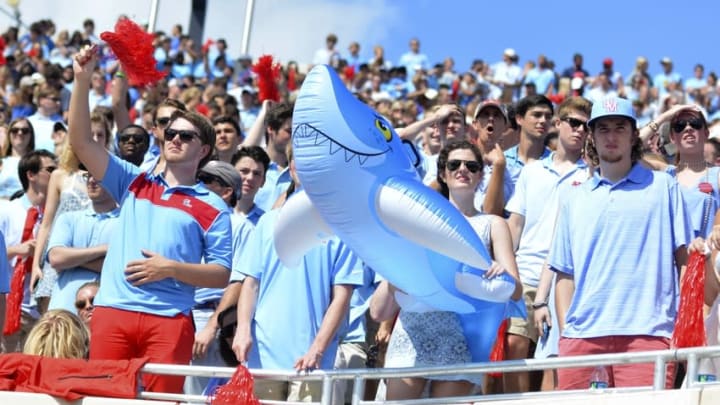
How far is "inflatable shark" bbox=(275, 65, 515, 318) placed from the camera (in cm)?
564

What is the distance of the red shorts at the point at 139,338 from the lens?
678 centimetres

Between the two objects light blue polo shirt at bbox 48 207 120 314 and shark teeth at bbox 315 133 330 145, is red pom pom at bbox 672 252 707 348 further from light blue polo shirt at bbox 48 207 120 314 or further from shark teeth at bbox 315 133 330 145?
light blue polo shirt at bbox 48 207 120 314

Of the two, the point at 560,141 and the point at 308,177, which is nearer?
the point at 308,177

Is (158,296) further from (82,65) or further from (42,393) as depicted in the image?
(82,65)

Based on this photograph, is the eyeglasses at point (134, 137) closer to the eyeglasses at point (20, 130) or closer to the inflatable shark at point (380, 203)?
the eyeglasses at point (20, 130)

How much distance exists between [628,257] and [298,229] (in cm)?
155

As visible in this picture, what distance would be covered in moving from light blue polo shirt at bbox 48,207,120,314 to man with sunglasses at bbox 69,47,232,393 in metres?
0.96

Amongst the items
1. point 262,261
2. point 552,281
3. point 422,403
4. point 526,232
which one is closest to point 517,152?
point 526,232

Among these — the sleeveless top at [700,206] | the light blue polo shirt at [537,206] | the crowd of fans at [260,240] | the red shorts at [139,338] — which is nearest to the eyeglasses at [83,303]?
the crowd of fans at [260,240]

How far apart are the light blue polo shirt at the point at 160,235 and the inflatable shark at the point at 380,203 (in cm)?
133

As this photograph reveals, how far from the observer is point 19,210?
1000 centimetres

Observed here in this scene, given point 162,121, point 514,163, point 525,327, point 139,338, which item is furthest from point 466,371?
point 162,121

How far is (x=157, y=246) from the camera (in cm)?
695

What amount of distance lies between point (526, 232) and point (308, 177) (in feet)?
8.63
